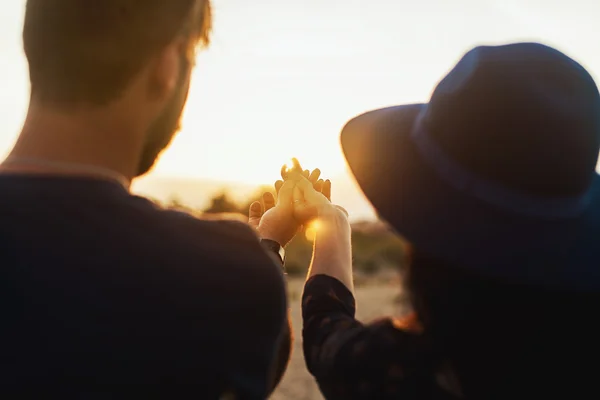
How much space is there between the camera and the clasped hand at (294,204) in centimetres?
196

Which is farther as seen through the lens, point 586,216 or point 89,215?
point 586,216

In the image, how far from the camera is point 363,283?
73.1ft

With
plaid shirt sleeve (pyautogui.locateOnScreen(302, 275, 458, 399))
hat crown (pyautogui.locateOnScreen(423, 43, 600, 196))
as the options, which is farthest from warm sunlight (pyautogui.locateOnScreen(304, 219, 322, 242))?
hat crown (pyautogui.locateOnScreen(423, 43, 600, 196))

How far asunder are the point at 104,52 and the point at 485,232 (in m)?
0.84

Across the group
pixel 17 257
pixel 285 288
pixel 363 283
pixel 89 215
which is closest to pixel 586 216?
pixel 285 288

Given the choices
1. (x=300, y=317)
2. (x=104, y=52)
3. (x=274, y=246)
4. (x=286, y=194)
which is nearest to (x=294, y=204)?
(x=286, y=194)

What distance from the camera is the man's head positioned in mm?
1318

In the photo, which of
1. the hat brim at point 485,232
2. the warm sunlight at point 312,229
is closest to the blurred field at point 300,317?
the hat brim at point 485,232

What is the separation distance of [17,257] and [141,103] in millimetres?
415

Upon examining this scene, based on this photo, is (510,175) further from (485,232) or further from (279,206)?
(279,206)

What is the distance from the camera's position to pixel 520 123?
4.13 feet

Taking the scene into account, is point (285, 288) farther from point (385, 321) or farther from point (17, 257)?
point (17, 257)

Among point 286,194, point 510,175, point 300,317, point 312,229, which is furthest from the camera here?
point 300,317

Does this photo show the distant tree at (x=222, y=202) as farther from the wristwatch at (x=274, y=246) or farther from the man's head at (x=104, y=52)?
the man's head at (x=104, y=52)
